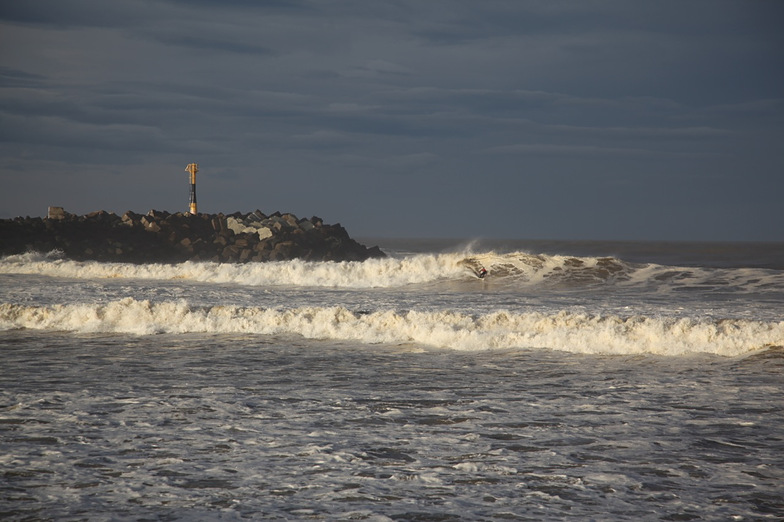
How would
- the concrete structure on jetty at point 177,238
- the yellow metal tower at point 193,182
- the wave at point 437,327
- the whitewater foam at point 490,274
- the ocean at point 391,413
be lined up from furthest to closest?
the yellow metal tower at point 193,182
the concrete structure on jetty at point 177,238
the whitewater foam at point 490,274
the wave at point 437,327
the ocean at point 391,413

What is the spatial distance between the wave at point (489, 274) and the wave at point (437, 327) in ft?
26.5

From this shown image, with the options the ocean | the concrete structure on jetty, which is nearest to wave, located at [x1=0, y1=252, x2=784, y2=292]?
the ocean

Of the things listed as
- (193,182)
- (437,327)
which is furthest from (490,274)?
(193,182)

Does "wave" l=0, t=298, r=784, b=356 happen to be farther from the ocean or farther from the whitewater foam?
the whitewater foam

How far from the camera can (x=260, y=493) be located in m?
4.69

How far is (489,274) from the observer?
23250 mm

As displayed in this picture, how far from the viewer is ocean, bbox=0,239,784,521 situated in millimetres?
4609

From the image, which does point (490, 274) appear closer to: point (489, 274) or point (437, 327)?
point (489, 274)

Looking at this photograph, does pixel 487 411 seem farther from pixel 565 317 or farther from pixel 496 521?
pixel 565 317

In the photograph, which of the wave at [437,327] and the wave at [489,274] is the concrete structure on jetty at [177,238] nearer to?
the wave at [489,274]

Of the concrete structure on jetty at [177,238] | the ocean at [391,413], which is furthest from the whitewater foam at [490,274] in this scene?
the concrete structure on jetty at [177,238]

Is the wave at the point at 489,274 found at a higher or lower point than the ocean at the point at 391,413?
higher

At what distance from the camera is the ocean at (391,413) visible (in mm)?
4609

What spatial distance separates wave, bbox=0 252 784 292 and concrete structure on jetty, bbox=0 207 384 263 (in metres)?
7.34
